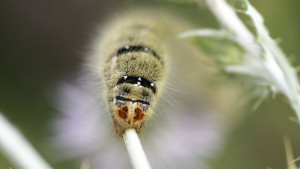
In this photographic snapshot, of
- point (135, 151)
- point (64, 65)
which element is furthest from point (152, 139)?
point (64, 65)

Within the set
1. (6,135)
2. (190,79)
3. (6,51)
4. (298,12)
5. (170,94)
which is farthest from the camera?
(6,51)

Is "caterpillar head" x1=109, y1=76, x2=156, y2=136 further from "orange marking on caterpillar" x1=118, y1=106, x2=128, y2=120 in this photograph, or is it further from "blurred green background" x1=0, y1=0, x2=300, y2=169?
"blurred green background" x1=0, y1=0, x2=300, y2=169

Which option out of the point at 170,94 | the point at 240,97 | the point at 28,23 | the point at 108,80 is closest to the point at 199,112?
the point at 240,97

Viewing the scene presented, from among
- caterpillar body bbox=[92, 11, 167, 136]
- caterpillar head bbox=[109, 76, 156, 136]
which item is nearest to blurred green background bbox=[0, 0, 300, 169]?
caterpillar body bbox=[92, 11, 167, 136]

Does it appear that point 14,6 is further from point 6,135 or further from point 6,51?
point 6,135


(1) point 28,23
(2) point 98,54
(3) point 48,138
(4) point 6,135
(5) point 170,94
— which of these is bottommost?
(4) point 6,135

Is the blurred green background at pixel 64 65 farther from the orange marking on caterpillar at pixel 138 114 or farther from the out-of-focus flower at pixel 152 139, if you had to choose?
the orange marking on caterpillar at pixel 138 114
